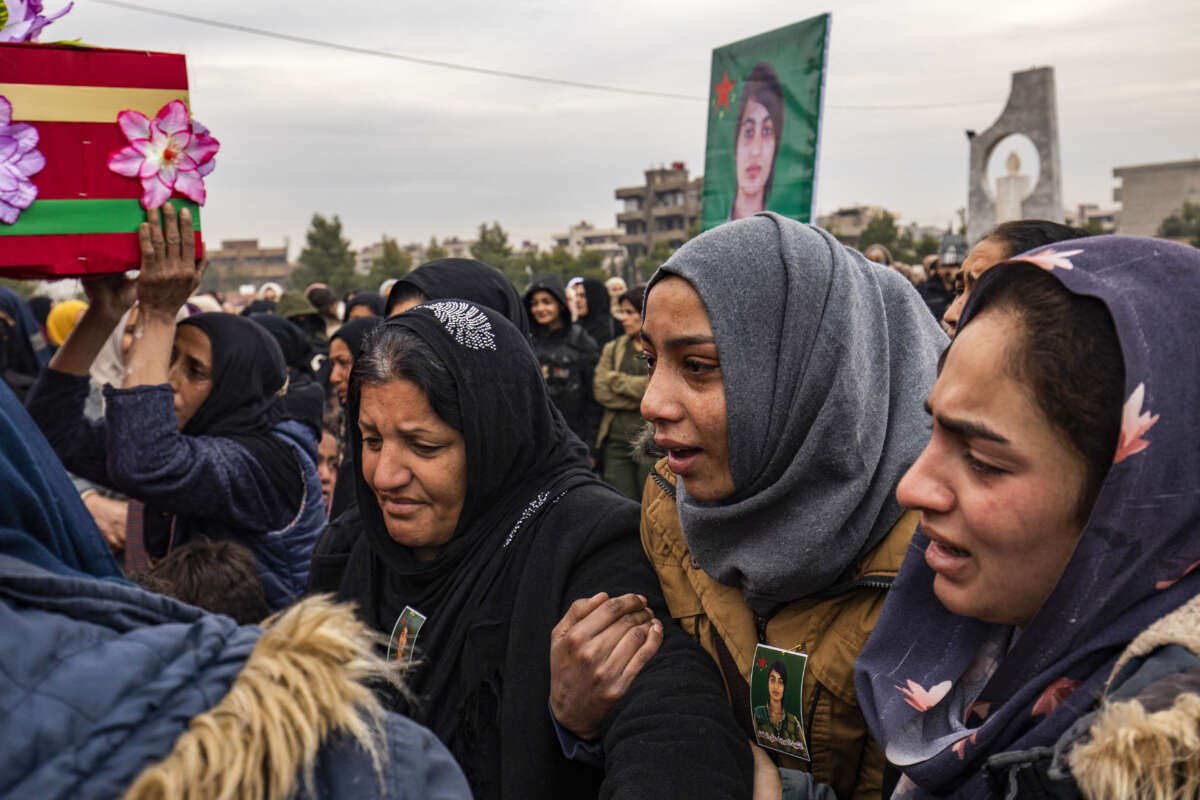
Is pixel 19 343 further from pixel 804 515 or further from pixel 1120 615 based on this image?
pixel 1120 615

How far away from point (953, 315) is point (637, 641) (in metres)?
1.82

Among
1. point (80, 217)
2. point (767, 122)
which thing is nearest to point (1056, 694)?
point (80, 217)

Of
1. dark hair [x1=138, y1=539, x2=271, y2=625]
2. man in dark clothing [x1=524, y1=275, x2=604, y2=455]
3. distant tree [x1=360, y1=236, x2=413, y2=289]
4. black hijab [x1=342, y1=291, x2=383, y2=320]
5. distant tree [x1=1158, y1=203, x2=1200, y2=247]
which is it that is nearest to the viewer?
dark hair [x1=138, y1=539, x2=271, y2=625]

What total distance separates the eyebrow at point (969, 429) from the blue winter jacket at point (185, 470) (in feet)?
9.08

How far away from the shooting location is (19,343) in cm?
598

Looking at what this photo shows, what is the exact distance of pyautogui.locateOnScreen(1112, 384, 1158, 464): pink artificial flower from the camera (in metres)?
1.19

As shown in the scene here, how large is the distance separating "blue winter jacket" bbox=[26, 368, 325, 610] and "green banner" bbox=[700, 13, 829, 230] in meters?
3.69

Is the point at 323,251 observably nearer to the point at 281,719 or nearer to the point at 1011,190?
the point at 1011,190

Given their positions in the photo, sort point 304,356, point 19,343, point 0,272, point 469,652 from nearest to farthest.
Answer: point 469,652 < point 0,272 < point 19,343 < point 304,356

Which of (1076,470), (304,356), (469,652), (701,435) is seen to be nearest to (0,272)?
(469,652)

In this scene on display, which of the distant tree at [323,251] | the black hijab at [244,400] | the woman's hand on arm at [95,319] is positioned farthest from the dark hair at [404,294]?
the distant tree at [323,251]

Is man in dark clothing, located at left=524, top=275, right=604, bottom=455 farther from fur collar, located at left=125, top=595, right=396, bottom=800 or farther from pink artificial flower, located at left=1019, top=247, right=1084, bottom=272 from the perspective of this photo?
fur collar, located at left=125, top=595, right=396, bottom=800

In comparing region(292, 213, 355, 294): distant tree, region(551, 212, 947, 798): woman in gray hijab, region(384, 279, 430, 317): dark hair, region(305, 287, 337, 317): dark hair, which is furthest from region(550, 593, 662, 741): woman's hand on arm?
region(292, 213, 355, 294): distant tree

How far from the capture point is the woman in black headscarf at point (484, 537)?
2008 mm
